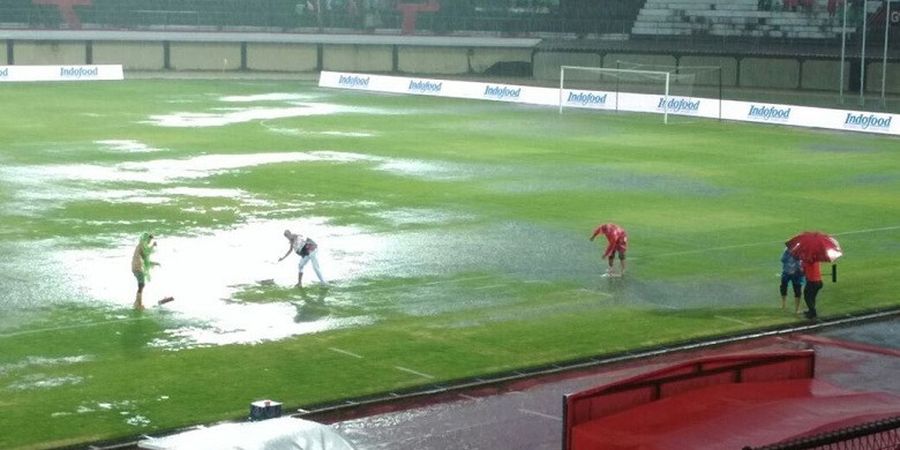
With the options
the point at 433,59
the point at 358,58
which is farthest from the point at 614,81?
the point at 358,58

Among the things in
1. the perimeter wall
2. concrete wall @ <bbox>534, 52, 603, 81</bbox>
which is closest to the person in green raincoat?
the perimeter wall

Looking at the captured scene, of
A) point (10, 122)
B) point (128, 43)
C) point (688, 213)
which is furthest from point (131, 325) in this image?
point (128, 43)

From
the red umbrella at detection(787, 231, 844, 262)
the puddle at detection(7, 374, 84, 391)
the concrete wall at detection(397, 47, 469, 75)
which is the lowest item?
the puddle at detection(7, 374, 84, 391)

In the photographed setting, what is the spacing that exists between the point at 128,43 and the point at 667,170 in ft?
142

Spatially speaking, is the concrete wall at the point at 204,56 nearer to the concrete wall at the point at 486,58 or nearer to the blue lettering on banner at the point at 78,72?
the blue lettering on banner at the point at 78,72

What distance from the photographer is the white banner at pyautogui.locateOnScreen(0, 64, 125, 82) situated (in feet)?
235

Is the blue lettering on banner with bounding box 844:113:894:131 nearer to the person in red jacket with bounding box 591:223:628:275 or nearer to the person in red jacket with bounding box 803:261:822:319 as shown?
the person in red jacket with bounding box 591:223:628:275

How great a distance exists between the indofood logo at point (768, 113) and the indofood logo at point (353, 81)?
22.4 metres

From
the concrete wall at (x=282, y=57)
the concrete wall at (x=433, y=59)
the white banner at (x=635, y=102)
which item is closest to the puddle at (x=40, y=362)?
the white banner at (x=635, y=102)

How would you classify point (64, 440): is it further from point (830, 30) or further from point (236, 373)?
point (830, 30)

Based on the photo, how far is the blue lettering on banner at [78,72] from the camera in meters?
73.4

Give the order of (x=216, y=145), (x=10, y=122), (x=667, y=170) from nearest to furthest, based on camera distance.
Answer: (x=667, y=170) → (x=216, y=145) → (x=10, y=122)

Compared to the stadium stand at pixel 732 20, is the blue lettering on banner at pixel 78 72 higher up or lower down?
lower down

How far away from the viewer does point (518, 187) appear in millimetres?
38781
